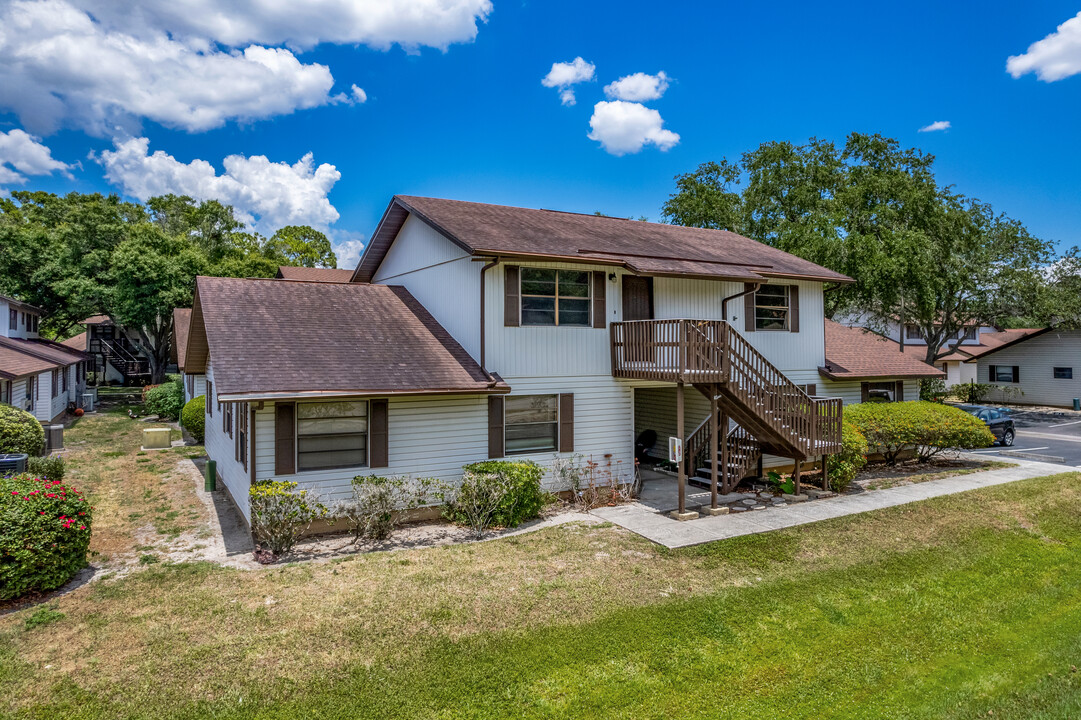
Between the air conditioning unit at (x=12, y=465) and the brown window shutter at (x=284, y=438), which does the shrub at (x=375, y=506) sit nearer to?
the brown window shutter at (x=284, y=438)

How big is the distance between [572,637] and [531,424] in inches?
249

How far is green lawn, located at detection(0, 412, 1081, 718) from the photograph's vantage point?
18.9ft

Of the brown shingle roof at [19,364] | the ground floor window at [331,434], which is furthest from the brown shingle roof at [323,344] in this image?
the brown shingle roof at [19,364]

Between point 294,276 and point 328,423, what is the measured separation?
984 inches

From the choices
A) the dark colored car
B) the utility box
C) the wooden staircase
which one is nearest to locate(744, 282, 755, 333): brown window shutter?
the wooden staircase

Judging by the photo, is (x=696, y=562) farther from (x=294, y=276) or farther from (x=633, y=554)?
(x=294, y=276)

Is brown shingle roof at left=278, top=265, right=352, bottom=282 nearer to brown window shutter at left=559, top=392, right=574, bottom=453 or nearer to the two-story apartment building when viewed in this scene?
the two-story apartment building

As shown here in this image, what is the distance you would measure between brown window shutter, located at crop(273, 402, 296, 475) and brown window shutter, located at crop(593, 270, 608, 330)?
675 centimetres

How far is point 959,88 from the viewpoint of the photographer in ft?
74.4

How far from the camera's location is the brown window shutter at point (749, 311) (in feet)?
52.1

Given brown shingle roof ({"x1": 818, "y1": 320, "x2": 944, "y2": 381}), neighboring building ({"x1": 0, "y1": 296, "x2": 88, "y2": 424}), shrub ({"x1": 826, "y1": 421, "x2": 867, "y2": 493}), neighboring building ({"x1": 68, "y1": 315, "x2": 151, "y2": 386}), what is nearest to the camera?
shrub ({"x1": 826, "y1": 421, "x2": 867, "y2": 493})

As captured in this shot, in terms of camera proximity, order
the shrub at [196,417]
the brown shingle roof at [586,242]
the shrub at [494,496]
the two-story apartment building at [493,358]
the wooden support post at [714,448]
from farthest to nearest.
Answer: the shrub at [196,417] < the brown shingle roof at [586,242] < the wooden support post at [714,448] < the shrub at [494,496] < the two-story apartment building at [493,358]

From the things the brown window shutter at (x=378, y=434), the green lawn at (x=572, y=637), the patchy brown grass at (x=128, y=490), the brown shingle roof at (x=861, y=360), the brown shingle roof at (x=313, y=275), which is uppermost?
the brown shingle roof at (x=313, y=275)

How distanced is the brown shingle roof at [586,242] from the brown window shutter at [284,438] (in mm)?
4658
